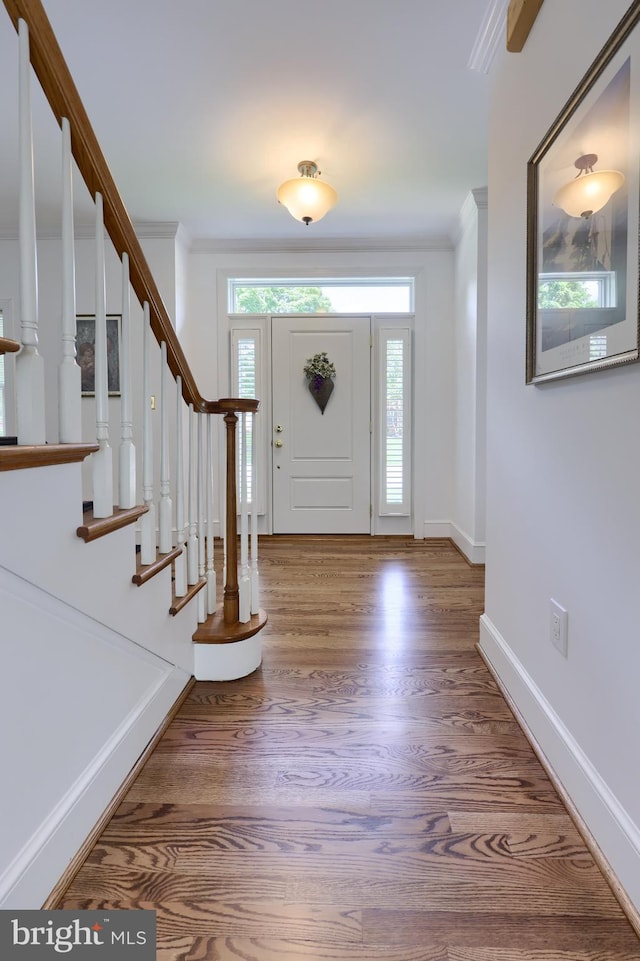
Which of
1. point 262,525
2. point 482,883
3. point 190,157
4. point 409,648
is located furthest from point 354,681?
point 190,157

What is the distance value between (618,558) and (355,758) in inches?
35.8

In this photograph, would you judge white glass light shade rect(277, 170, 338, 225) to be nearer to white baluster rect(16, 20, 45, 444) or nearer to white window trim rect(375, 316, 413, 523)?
white window trim rect(375, 316, 413, 523)

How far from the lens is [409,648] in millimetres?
2111

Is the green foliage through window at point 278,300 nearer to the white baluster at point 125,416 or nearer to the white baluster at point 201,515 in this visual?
the white baluster at point 201,515

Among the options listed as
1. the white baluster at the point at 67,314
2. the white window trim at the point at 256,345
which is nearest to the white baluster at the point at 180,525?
the white baluster at the point at 67,314

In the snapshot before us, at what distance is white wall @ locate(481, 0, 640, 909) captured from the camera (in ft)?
3.31

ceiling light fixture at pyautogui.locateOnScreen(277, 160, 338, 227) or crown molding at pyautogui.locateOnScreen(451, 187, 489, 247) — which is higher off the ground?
crown molding at pyautogui.locateOnScreen(451, 187, 489, 247)

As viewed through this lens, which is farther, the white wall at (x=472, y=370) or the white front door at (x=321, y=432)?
the white front door at (x=321, y=432)

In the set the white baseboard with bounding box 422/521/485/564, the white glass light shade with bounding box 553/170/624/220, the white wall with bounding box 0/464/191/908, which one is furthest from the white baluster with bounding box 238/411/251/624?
the white baseboard with bounding box 422/521/485/564

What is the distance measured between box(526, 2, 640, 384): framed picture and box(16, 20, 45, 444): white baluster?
114 centimetres

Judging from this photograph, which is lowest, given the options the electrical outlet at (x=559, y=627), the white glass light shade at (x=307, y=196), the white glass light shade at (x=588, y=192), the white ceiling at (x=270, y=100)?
the electrical outlet at (x=559, y=627)

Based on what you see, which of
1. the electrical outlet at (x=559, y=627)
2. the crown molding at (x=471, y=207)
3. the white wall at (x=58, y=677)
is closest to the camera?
the white wall at (x=58, y=677)

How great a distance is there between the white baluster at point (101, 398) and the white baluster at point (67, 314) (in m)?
0.11

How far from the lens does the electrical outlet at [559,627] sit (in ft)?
4.24
